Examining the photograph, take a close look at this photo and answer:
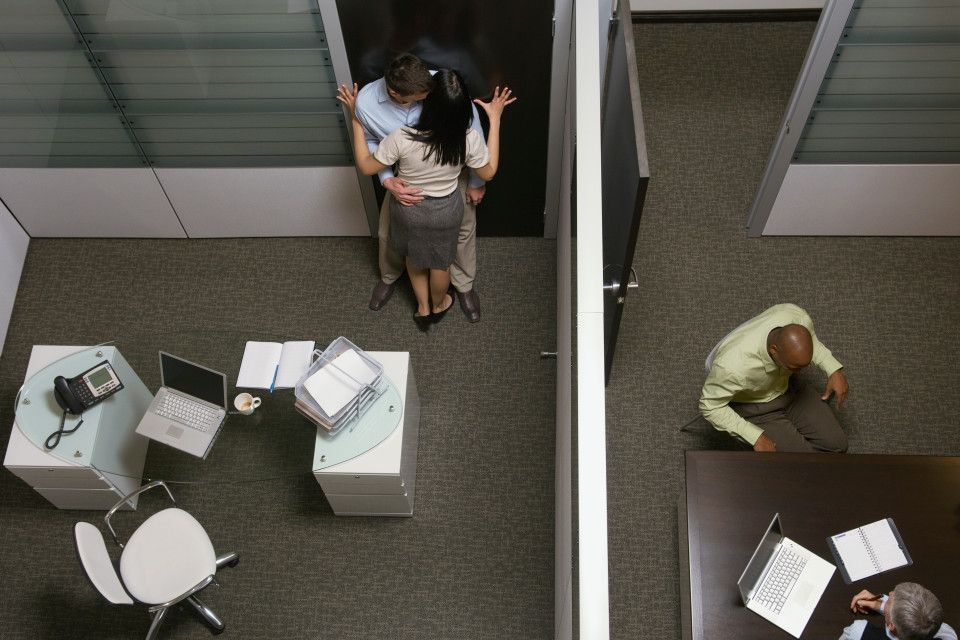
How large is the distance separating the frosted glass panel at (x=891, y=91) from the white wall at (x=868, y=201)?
6cm

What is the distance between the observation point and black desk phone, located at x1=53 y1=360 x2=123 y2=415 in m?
2.77

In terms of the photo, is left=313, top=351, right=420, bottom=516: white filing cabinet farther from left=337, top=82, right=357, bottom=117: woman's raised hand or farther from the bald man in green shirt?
the bald man in green shirt

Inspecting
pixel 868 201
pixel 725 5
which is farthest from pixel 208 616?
pixel 725 5

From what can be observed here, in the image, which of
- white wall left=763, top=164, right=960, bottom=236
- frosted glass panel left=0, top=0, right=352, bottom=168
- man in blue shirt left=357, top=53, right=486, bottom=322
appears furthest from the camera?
white wall left=763, top=164, right=960, bottom=236

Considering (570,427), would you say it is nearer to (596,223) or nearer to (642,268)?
(596,223)

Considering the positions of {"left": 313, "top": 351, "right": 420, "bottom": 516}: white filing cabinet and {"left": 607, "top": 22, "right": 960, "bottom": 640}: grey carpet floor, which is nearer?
{"left": 313, "top": 351, "right": 420, "bottom": 516}: white filing cabinet

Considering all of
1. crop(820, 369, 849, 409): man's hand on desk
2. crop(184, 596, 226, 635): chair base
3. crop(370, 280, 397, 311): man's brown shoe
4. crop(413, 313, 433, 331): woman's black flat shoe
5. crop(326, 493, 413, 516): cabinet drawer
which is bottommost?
crop(184, 596, 226, 635): chair base

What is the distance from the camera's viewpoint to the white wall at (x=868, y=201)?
3553 millimetres

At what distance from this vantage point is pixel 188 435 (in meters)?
2.74

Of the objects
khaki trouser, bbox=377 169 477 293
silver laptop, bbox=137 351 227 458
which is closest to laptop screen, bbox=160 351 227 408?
silver laptop, bbox=137 351 227 458

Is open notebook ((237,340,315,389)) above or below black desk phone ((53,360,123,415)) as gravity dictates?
above

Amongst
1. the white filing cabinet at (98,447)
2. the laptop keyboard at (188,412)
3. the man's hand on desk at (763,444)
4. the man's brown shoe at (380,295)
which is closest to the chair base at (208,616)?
the white filing cabinet at (98,447)

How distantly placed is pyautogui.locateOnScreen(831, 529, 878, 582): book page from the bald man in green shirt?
47 centimetres

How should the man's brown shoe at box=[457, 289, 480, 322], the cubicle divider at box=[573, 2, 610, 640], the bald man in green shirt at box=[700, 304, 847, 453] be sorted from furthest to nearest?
the man's brown shoe at box=[457, 289, 480, 322] → the bald man in green shirt at box=[700, 304, 847, 453] → the cubicle divider at box=[573, 2, 610, 640]
